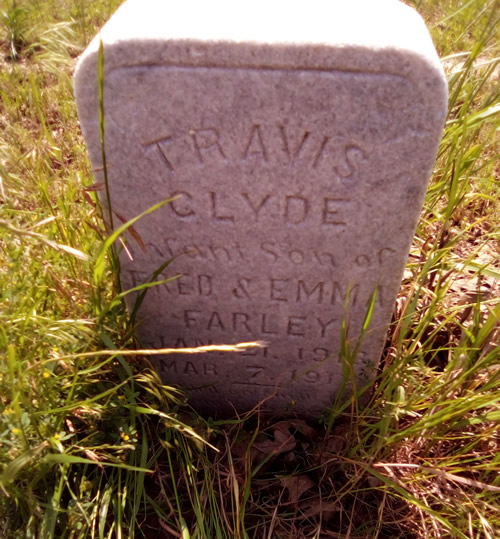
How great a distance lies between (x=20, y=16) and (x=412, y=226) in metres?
2.55

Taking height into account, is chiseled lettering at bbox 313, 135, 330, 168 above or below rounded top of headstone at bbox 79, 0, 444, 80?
below

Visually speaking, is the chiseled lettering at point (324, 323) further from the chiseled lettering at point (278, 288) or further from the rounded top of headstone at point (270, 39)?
the rounded top of headstone at point (270, 39)

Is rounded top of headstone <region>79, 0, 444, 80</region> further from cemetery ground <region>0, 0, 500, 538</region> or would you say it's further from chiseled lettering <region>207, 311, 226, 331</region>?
chiseled lettering <region>207, 311, 226, 331</region>

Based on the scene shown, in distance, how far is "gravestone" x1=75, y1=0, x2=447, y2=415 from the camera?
84cm

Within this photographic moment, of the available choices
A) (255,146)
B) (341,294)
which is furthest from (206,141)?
(341,294)

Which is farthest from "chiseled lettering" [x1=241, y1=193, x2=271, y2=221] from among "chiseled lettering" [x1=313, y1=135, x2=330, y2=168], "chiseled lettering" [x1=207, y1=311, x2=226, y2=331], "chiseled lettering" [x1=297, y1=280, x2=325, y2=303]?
"chiseled lettering" [x1=207, y1=311, x2=226, y2=331]

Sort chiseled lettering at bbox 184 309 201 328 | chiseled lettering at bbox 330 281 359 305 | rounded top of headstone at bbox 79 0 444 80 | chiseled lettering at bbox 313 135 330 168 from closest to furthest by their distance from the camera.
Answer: rounded top of headstone at bbox 79 0 444 80 → chiseled lettering at bbox 313 135 330 168 → chiseled lettering at bbox 330 281 359 305 → chiseled lettering at bbox 184 309 201 328

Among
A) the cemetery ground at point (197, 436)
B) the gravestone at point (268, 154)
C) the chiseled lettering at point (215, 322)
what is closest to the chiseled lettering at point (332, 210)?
the gravestone at point (268, 154)

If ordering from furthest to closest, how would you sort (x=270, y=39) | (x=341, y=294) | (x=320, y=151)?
(x=341, y=294)
(x=320, y=151)
(x=270, y=39)

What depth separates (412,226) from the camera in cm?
104

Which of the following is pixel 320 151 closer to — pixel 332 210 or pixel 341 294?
pixel 332 210

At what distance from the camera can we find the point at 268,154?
948 mm

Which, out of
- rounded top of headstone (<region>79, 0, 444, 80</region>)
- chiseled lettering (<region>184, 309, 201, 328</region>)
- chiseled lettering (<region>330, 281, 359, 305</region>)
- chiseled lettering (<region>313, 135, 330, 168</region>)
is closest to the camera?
rounded top of headstone (<region>79, 0, 444, 80</region>)

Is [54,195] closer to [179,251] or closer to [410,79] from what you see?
[179,251]
